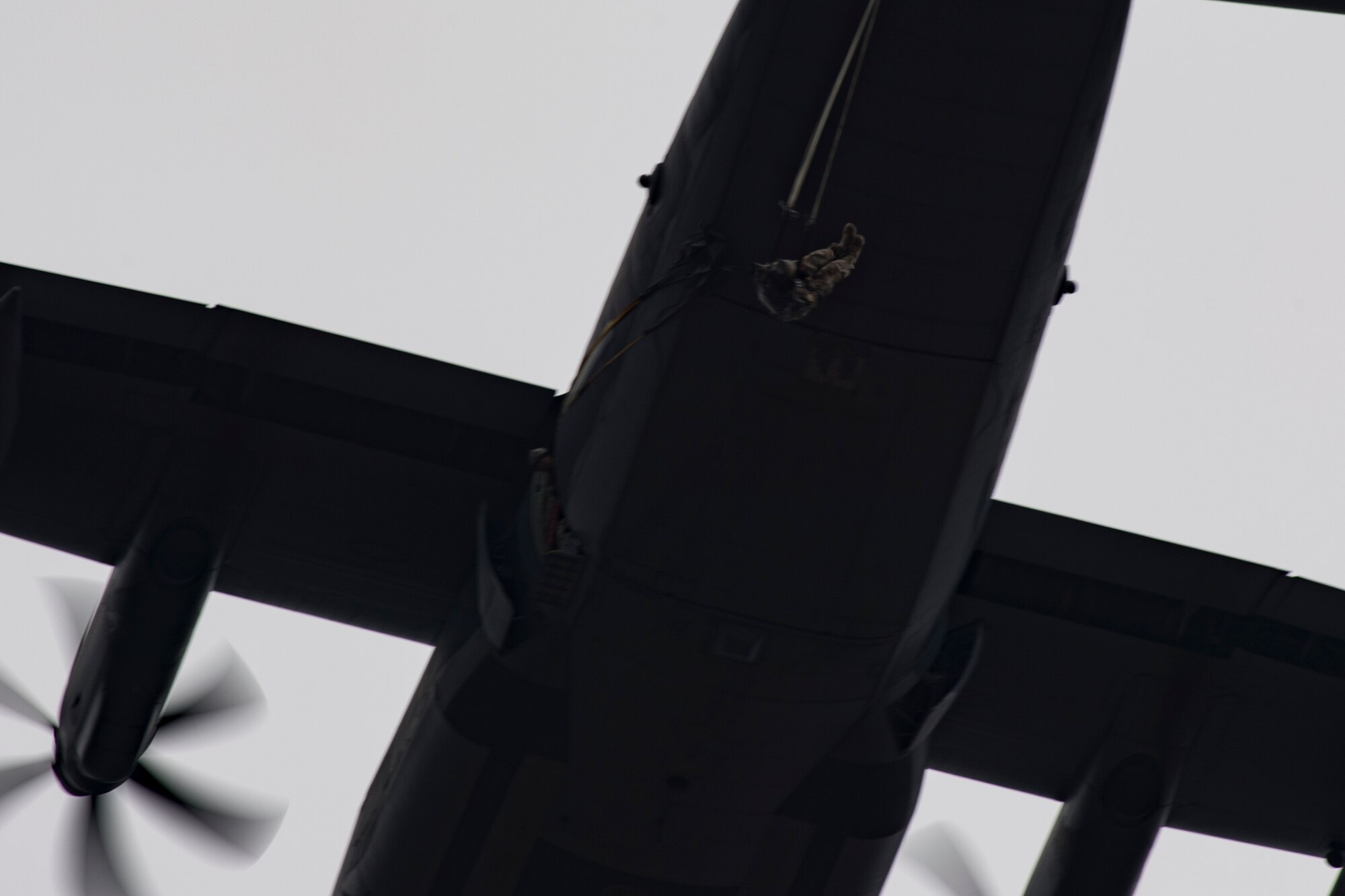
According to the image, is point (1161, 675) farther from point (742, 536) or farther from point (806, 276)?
point (806, 276)

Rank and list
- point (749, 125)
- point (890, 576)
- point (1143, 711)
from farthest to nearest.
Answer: point (1143, 711)
point (890, 576)
point (749, 125)

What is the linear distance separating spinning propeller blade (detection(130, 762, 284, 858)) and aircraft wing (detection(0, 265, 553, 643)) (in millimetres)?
1916

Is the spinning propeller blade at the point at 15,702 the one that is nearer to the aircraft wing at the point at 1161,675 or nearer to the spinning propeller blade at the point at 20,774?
the spinning propeller blade at the point at 20,774

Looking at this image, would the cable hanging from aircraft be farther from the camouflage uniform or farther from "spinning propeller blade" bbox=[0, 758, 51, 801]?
"spinning propeller blade" bbox=[0, 758, 51, 801]

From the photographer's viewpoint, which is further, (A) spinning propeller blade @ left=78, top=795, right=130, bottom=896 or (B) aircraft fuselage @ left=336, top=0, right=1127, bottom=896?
(A) spinning propeller blade @ left=78, top=795, right=130, bottom=896

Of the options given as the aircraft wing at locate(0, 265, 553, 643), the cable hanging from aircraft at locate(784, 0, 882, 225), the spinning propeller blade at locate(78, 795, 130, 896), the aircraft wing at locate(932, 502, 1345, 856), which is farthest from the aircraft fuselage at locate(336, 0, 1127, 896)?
the spinning propeller blade at locate(78, 795, 130, 896)

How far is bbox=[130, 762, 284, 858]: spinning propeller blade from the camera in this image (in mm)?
12719

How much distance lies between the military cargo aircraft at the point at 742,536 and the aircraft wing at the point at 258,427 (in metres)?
0.03

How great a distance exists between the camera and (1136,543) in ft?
40.8

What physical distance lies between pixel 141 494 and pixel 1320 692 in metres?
10.5

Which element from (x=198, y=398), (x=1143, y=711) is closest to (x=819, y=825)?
(x=1143, y=711)

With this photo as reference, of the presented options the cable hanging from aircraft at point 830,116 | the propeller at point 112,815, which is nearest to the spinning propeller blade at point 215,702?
the propeller at point 112,815

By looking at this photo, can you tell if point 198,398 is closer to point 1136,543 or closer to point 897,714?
point 897,714

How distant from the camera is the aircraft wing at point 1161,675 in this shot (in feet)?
40.9
